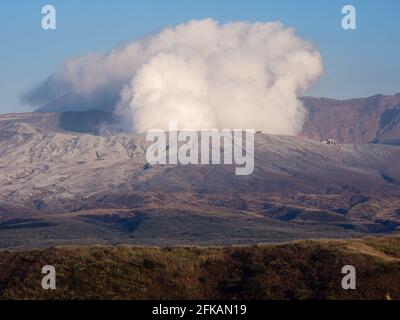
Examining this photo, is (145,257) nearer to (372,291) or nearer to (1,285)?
(1,285)
